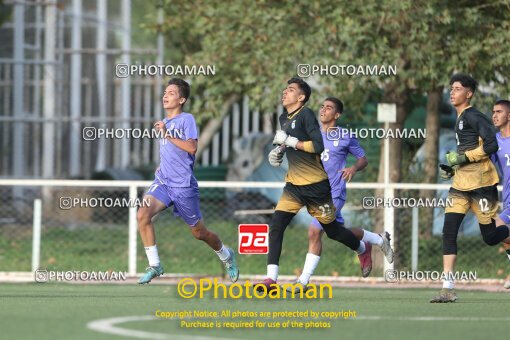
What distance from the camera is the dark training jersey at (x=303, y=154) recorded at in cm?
1276

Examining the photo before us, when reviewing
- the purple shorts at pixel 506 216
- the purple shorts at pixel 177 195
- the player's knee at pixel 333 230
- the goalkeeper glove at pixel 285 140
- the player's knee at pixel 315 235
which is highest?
the goalkeeper glove at pixel 285 140

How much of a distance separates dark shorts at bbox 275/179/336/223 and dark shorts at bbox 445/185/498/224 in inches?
45.4

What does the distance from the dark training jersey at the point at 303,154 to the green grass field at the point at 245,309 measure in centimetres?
117

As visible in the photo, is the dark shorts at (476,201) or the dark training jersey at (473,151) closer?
the dark training jersey at (473,151)

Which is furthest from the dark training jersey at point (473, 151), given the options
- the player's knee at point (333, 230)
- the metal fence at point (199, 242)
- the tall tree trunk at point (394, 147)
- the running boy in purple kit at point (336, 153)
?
the tall tree trunk at point (394, 147)

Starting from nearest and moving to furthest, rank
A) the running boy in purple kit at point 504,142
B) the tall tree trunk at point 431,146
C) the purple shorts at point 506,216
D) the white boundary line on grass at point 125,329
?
the white boundary line on grass at point 125,329
the running boy in purple kit at point 504,142
the purple shorts at point 506,216
the tall tree trunk at point 431,146

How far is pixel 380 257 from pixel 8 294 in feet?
21.6

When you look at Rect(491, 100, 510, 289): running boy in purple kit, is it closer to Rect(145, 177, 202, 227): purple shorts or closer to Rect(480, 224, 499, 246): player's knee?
Rect(480, 224, 499, 246): player's knee

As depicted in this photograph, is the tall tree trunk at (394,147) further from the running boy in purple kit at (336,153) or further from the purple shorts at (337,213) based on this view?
the purple shorts at (337,213)

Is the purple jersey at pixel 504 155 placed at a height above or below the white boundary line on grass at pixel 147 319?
above

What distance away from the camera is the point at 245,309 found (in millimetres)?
11344

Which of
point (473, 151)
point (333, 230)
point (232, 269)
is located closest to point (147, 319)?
point (333, 230)

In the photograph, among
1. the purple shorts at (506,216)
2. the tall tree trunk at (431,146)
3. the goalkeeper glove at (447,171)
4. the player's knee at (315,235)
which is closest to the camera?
the goalkeeper glove at (447,171)


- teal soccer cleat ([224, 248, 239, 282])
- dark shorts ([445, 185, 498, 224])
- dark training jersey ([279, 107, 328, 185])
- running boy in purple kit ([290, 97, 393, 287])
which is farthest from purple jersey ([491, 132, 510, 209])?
teal soccer cleat ([224, 248, 239, 282])
